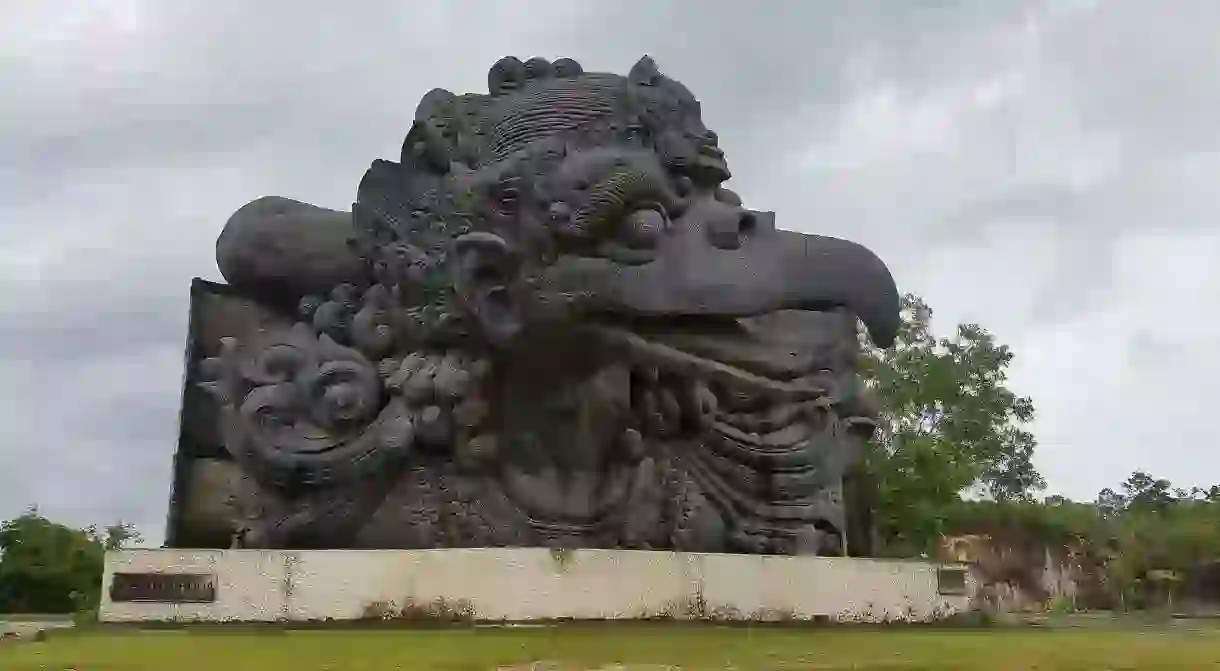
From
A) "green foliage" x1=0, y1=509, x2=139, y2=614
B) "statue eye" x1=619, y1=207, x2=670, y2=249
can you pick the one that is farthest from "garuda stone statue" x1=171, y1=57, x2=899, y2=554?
"green foliage" x1=0, y1=509, x2=139, y2=614

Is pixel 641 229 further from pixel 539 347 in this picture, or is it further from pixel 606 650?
pixel 606 650

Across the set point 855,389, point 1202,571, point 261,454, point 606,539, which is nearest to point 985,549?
point 1202,571

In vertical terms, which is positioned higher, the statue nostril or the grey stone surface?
the statue nostril

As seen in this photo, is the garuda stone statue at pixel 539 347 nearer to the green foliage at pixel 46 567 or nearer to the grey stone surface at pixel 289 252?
the grey stone surface at pixel 289 252

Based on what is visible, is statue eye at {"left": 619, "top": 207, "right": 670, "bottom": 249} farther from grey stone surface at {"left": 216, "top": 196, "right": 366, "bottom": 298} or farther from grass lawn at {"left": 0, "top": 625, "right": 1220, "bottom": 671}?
grass lawn at {"left": 0, "top": 625, "right": 1220, "bottom": 671}

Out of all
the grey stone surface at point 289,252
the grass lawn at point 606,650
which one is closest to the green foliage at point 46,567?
the grey stone surface at point 289,252

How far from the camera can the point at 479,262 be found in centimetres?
584

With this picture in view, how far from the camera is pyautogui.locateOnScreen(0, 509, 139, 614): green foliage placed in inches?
638

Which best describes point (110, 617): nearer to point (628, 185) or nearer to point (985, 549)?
point (628, 185)

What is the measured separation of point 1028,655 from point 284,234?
4.93 meters

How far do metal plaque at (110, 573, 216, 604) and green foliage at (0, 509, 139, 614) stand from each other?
36.1 feet

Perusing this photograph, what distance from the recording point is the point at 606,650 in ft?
13.0

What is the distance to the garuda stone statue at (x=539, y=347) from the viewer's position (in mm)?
5953

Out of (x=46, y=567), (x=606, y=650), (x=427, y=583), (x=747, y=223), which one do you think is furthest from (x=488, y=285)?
(x=46, y=567)
